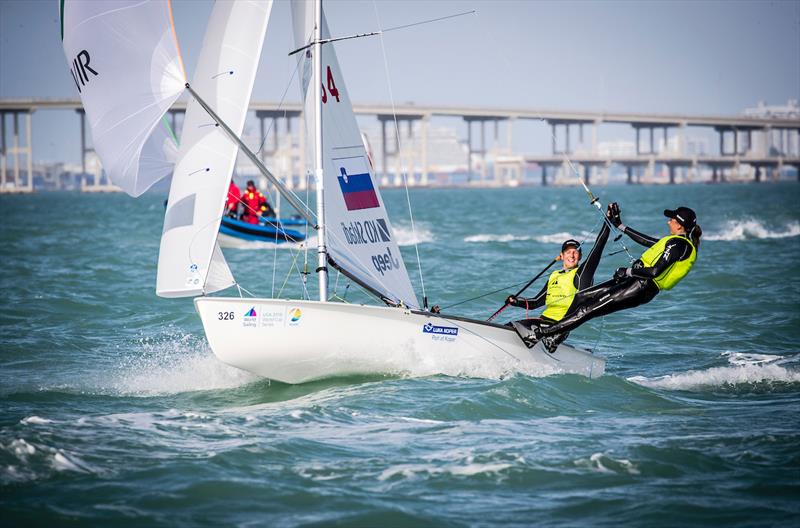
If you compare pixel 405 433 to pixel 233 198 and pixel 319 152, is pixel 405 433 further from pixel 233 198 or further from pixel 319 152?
pixel 233 198

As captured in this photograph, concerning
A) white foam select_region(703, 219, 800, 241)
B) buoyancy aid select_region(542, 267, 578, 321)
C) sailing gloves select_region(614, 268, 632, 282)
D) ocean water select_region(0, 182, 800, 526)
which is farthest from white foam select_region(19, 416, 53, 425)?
white foam select_region(703, 219, 800, 241)

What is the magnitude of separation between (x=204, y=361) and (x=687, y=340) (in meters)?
6.08

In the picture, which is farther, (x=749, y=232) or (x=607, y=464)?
(x=749, y=232)

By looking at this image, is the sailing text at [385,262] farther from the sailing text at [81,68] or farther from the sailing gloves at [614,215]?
the sailing text at [81,68]

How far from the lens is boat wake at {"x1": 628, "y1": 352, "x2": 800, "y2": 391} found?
9.96 meters

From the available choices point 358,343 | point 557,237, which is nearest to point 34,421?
point 358,343

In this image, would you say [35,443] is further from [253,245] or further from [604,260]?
[253,245]

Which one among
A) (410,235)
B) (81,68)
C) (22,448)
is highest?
(81,68)

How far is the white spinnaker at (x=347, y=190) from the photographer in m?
9.79

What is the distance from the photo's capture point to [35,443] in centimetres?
767

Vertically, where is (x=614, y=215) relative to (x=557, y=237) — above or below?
above

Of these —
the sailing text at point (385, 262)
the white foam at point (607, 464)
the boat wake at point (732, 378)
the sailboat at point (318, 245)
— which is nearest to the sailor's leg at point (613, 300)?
the sailboat at point (318, 245)

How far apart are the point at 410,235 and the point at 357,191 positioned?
22131 millimetres

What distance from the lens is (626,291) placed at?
9617 millimetres
